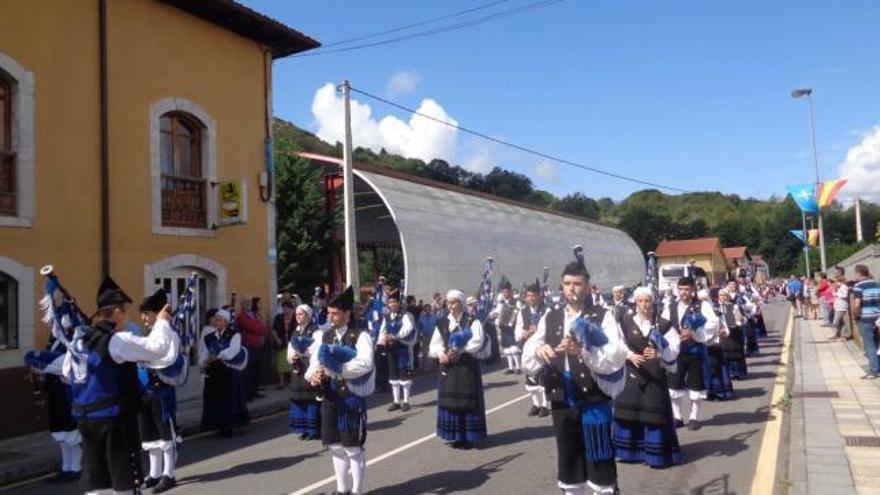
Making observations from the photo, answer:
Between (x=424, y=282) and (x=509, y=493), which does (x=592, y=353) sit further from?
(x=424, y=282)

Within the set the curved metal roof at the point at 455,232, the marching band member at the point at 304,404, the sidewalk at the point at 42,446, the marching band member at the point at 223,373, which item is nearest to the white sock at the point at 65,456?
the sidewalk at the point at 42,446

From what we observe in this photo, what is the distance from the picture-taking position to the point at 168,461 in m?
7.70

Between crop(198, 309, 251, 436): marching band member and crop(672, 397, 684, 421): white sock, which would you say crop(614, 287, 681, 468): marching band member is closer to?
crop(672, 397, 684, 421): white sock

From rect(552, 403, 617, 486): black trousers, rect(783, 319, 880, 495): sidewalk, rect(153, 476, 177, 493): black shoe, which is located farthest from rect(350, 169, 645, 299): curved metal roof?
rect(552, 403, 617, 486): black trousers

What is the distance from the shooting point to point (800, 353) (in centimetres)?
1727

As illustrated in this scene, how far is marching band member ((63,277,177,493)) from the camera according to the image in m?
5.55

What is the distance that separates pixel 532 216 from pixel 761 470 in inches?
975

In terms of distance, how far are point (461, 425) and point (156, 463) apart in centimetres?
338

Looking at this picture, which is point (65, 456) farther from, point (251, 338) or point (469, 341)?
point (251, 338)

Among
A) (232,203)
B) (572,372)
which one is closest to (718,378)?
(572,372)

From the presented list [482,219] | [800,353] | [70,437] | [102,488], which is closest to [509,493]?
[102,488]

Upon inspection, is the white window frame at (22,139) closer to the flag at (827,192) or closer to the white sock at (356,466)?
the white sock at (356,466)

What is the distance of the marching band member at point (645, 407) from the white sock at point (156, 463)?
15.5 ft

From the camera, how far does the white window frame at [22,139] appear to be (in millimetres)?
10836
